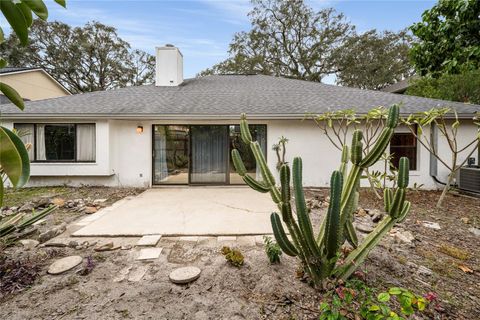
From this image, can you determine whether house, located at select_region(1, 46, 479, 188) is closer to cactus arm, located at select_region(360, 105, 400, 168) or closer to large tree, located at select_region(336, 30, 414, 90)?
cactus arm, located at select_region(360, 105, 400, 168)

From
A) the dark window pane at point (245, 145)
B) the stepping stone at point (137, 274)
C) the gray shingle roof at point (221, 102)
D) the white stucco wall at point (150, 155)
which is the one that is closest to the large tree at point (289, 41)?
the gray shingle roof at point (221, 102)

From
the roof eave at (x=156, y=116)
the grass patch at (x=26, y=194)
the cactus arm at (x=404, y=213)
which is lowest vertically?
the grass patch at (x=26, y=194)

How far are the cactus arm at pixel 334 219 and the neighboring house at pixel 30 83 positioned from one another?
1701cm

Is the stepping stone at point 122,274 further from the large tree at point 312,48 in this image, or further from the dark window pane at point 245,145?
the large tree at point 312,48

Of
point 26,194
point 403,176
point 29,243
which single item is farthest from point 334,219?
point 26,194

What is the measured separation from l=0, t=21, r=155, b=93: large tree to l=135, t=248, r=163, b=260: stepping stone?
90.4 ft

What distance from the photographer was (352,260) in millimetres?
2531

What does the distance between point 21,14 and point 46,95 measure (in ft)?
68.7

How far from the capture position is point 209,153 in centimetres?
870

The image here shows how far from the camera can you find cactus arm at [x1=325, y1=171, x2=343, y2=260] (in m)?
2.27

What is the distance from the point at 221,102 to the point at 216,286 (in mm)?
7183

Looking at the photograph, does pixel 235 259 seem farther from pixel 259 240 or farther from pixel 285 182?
pixel 285 182

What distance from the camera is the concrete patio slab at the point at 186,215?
434 cm

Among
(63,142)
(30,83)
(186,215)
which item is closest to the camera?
(186,215)
